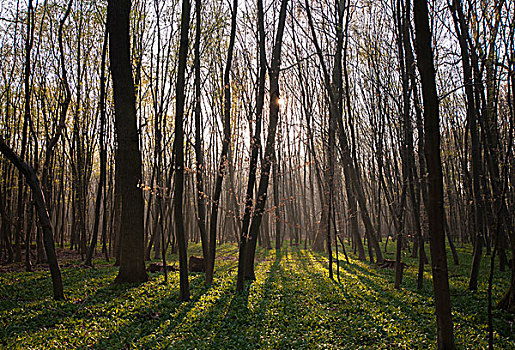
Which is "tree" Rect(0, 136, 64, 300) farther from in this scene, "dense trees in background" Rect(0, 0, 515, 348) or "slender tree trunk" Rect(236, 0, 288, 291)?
"slender tree trunk" Rect(236, 0, 288, 291)

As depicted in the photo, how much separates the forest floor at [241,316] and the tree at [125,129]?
164 cm

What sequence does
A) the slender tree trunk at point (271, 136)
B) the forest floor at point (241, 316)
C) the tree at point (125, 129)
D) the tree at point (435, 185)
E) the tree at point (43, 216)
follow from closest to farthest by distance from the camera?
the tree at point (435, 185) → the forest floor at point (241, 316) → the tree at point (43, 216) → the slender tree trunk at point (271, 136) → the tree at point (125, 129)

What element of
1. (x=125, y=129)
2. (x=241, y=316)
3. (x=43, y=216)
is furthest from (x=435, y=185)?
(x=125, y=129)

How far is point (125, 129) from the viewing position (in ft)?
31.8

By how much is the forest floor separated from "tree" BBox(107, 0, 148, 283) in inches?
64.4

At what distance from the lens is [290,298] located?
7.88 metres

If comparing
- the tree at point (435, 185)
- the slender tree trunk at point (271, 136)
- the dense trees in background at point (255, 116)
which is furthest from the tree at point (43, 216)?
the tree at point (435, 185)

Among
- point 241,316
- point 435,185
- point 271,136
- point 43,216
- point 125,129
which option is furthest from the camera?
point 125,129

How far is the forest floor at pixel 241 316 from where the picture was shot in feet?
16.6

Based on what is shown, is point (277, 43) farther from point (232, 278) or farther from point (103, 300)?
point (103, 300)

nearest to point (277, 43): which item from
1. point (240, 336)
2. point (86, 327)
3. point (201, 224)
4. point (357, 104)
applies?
point (201, 224)

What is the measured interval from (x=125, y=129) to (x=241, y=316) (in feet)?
20.7

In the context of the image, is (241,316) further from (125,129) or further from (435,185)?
(125,129)

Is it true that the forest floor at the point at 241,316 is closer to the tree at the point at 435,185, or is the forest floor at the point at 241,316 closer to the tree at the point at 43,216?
the tree at the point at 43,216
